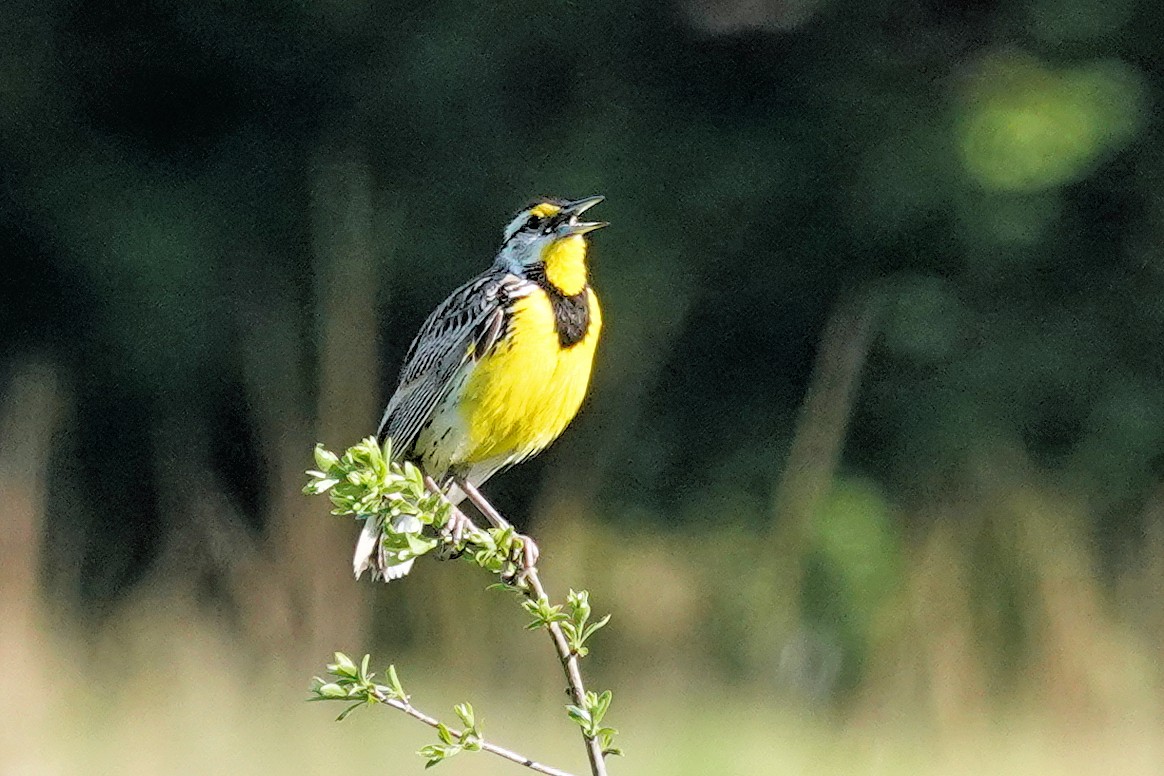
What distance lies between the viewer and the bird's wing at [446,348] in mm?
3234

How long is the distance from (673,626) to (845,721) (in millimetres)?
1254

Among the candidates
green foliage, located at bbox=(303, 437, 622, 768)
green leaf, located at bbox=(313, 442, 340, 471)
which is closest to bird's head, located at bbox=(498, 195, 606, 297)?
green foliage, located at bbox=(303, 437, 622, 768)

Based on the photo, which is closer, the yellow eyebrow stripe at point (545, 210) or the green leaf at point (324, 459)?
the green leaf at point (324, 459)

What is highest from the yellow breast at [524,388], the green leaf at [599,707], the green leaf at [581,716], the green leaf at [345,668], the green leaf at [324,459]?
the yellow breast at [524,388]

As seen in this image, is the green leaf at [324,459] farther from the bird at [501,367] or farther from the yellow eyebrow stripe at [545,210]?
the yellow eyebrow stripe at [545,210]

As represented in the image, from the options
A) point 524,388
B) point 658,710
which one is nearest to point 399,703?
point 524,388

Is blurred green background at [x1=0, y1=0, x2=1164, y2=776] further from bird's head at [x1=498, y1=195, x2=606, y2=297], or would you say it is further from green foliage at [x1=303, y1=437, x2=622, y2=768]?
green foliage at [x1=303, y1=437, x2=622, y2=768]

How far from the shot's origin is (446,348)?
10.9ft

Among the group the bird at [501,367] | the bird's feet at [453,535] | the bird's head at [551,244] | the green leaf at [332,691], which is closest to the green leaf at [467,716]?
the green leaf at [332,691]

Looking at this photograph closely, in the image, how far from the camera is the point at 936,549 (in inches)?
240

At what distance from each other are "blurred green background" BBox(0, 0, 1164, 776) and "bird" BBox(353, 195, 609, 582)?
3.07 m

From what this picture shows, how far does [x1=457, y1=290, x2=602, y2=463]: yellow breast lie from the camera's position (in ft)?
10.3

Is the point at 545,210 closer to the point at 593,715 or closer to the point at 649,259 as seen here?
the point at 593,715

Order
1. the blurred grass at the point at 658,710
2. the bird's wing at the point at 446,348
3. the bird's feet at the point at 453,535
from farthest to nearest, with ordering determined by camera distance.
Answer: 1. the blurred grass at the point at 658,710
2. the bird's wing at the point at 446,348
3. the bird's feet at the point at 453,535
